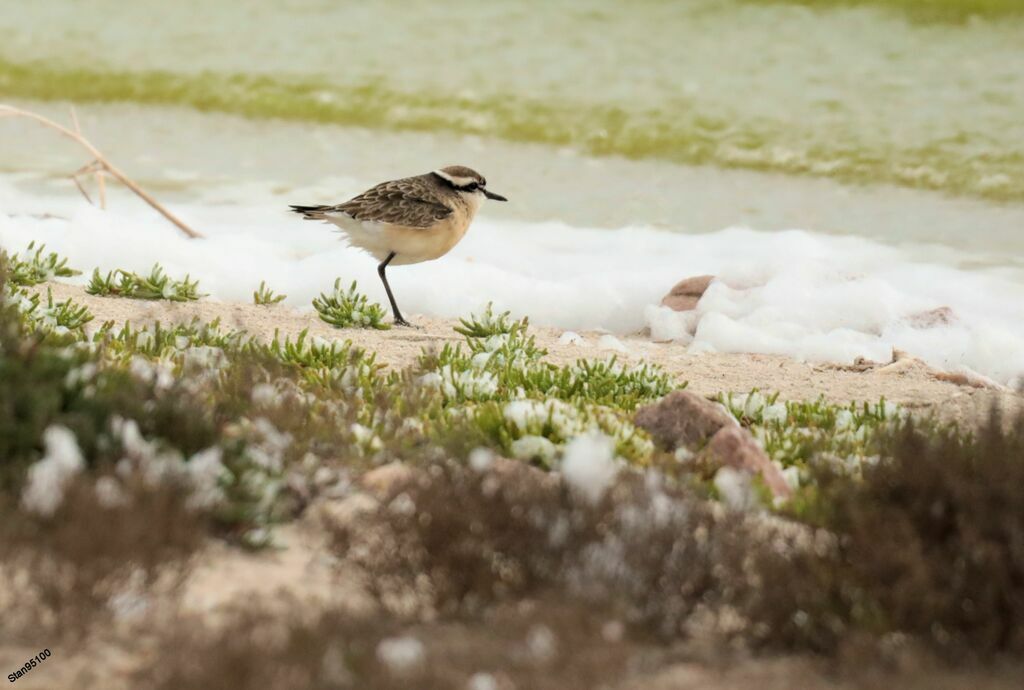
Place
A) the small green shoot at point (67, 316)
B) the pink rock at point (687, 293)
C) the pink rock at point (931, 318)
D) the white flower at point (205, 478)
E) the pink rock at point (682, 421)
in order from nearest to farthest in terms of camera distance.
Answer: the white flower at point (205, 478)
the pink rock at point (682, 421)
the small green shoot at point (67, 316)
the pink rock at point (931, 318)
the pink rock at point (687, 293)

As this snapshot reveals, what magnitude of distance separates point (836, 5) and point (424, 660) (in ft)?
67.7

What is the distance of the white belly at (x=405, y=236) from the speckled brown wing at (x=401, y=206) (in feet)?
0.14

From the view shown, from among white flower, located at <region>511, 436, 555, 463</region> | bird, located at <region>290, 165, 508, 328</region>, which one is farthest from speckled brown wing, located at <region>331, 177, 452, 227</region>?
white flower, located at <region>511, 436, 555, 463</region>

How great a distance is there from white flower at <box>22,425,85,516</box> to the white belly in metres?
5.27

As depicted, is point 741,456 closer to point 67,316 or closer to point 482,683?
point 482,683

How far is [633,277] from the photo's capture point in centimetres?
1252

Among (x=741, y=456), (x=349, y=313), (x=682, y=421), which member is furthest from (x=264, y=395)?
(x=349, y=313)

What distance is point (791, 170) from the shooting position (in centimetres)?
1775

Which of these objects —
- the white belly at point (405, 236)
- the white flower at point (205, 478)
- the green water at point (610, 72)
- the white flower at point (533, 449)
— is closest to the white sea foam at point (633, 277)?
the white belly at point (405, 236)

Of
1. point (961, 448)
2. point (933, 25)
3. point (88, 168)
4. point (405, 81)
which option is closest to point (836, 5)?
point (933, 25)

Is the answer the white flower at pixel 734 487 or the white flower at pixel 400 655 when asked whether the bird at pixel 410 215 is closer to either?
the white flower at pixel 734 487

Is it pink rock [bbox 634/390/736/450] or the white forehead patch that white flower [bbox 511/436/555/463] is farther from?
the white forehead patch

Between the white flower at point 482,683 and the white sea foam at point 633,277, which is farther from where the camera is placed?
the white sea foam at point 633,277

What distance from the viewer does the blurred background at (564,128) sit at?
46.5 ft
